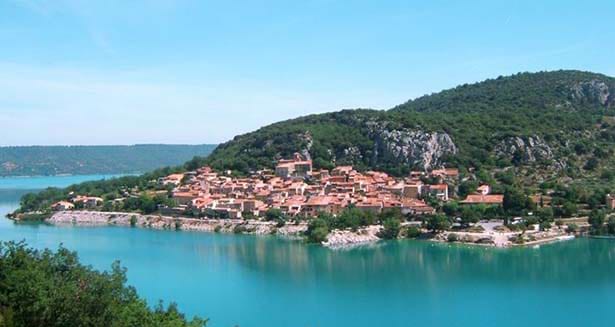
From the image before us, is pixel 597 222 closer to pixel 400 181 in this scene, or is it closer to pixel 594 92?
pixel 400 181

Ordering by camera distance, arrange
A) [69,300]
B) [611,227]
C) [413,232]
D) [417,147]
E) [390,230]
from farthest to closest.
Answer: [417,147] < [390,230] < [413,232] < [611,227] < [69,300]

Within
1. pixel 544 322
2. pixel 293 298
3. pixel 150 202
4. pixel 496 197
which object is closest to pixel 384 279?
pixel 293 298

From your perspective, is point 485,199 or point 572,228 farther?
point 485,199

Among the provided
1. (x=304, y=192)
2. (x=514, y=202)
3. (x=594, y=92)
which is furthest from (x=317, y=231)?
(x=594, y=92)

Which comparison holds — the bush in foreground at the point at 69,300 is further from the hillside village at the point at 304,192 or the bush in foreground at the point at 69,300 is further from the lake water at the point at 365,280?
the hillside village at the point at 304,192

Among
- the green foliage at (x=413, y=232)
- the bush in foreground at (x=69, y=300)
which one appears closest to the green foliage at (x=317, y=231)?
the green foliage at (x=413, y=232)

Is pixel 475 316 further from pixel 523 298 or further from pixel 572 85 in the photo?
pixel 572 85
